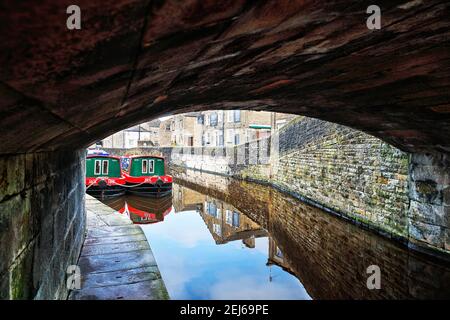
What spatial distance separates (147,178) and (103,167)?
2.60 metres

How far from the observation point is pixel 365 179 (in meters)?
8.69

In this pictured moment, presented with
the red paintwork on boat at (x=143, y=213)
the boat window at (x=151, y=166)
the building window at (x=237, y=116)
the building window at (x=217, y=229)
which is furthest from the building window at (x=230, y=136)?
the building window at (x=217, y=229)

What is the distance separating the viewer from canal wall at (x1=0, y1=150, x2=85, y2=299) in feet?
5.33

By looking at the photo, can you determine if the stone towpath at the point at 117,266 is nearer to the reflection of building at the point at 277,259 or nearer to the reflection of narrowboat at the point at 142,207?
the reflection of building at the point at 277,259

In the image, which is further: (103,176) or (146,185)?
(146,185)

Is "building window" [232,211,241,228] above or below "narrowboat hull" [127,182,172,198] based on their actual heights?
below

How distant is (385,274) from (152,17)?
669cm

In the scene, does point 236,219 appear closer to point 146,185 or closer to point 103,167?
point 146,185

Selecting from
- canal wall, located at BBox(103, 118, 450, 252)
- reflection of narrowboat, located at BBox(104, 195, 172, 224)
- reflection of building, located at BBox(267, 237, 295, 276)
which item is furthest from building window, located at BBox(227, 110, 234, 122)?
reflection of building, located at BBox(267, 237, 295, 276)

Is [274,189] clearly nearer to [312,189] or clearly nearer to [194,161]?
[312,189]

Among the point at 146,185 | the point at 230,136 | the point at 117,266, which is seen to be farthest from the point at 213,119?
the point at 117,266

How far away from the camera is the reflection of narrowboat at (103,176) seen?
53.2 ft

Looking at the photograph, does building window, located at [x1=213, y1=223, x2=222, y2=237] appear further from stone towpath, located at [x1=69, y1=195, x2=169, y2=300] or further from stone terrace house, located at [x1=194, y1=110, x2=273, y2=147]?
stone terrace house, located at [x1=194, y1=110, x2=273, y2=147]
